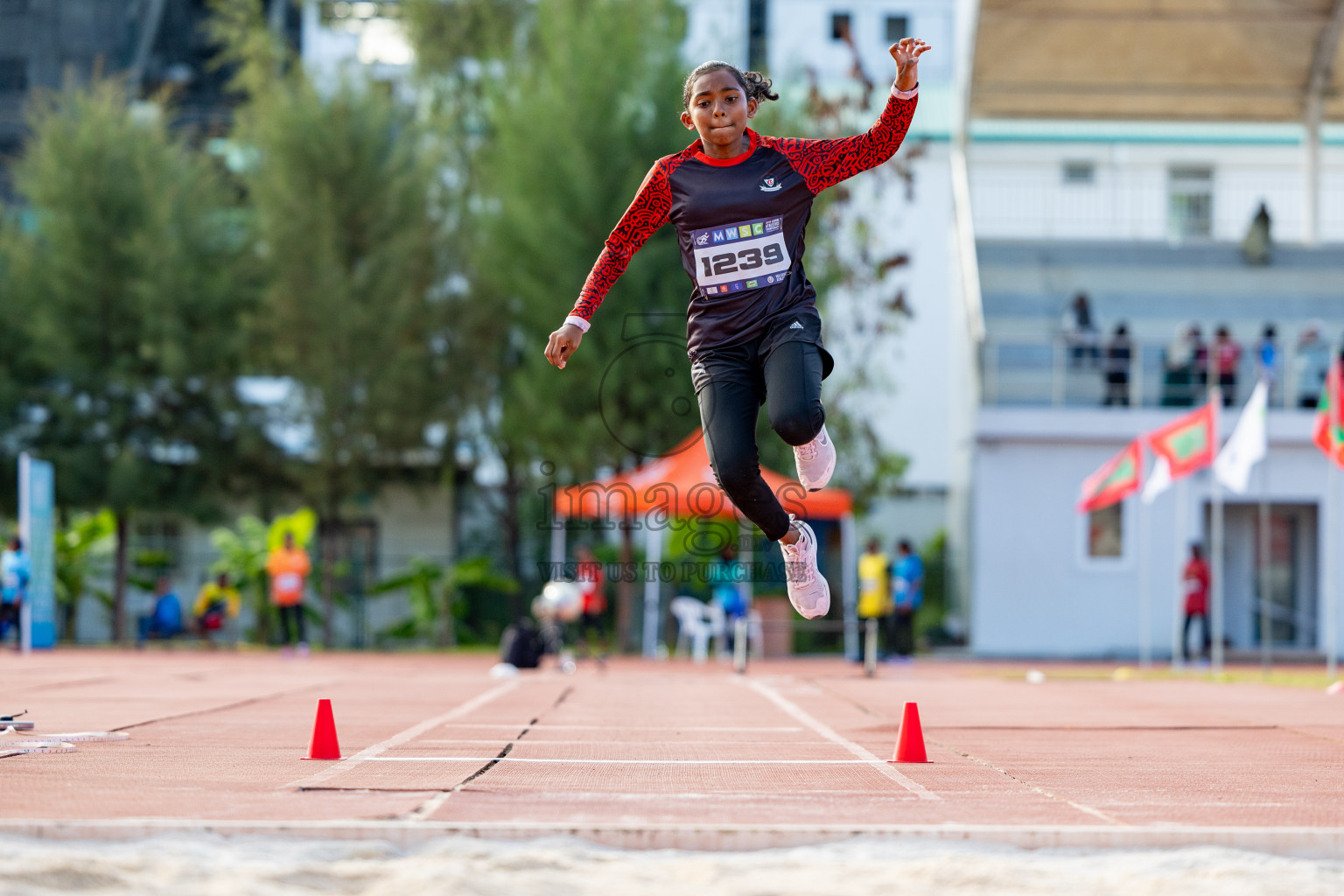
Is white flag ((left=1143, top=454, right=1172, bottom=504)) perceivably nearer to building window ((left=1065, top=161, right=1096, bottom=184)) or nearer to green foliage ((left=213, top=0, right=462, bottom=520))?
green foliage ((left=213, top=0, right=462, bottom=520))

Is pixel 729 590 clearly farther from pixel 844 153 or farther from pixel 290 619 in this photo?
pixel 844 153

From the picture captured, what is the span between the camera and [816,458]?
671 cm

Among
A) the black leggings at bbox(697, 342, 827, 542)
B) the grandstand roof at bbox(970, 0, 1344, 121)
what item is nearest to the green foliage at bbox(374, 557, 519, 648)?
the grandstand roof at bbox(970, 0, 1344, 121)

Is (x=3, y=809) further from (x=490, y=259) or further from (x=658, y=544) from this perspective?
(x=490, y=259)

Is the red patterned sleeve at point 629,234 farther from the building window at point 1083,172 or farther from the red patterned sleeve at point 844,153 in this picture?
the building window at point 1083,172

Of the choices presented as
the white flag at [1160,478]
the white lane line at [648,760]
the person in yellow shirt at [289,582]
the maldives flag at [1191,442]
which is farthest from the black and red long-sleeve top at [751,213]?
the person in yellow shirt at [289,582]

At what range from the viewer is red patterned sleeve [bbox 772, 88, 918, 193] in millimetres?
6508

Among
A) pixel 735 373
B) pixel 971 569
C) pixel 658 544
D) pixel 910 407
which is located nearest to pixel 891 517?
pixel 910 407

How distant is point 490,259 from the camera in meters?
25.3

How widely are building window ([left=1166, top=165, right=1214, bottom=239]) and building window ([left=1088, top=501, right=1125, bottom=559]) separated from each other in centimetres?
1139

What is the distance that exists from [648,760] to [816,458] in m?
1.57

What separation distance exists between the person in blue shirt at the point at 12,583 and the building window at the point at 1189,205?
25445 mm

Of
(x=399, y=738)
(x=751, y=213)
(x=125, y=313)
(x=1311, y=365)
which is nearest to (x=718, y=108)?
(x=751, y=213)

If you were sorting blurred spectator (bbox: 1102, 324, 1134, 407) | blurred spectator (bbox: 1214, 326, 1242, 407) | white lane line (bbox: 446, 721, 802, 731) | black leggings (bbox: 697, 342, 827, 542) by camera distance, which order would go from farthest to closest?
blurred spectator (bbox: 1102, 324, 1134, 407)
blurred spectator (bbox: 1214, 326, 1242, 407)
white lane line (bbox: 446, 721, 802, 731)
black leggings (bbox: 697, 342, 827, 542)
